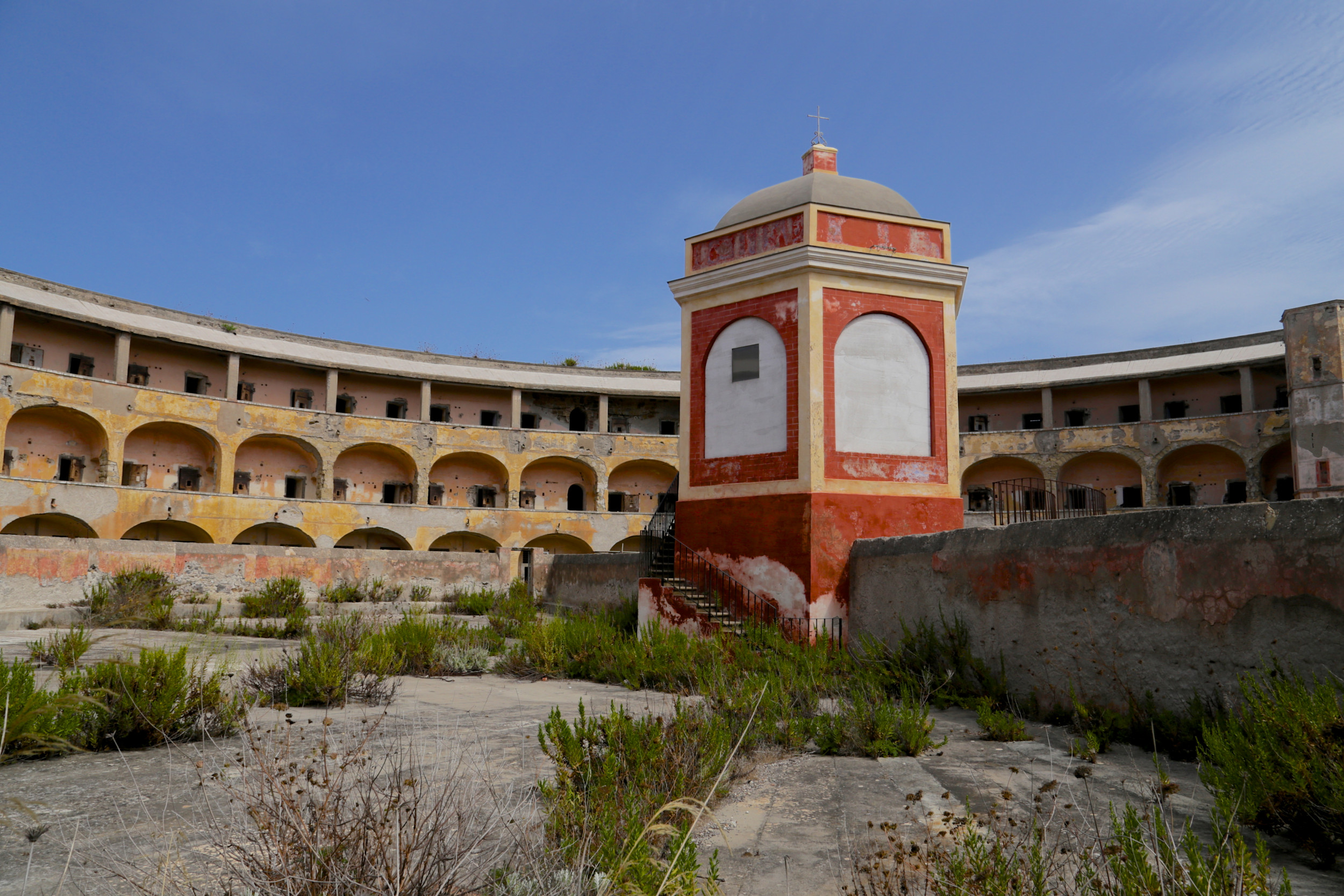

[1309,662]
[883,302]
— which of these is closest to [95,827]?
[1309,662]

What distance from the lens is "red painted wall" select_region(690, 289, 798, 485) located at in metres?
12.6

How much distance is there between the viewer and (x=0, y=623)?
12.7 metres

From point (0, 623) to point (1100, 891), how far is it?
15401mm

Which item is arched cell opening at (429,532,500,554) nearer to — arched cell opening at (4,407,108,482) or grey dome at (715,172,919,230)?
arched cell opening at (4,407,108,482)

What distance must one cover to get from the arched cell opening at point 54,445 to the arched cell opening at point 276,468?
5.00 meters

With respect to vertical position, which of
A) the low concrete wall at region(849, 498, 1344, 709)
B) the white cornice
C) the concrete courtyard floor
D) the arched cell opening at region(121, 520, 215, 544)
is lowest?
the concrete courtyard floor

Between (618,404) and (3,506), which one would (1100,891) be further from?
(618,404)

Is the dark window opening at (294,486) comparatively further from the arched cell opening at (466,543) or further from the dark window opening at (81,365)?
the dark window opening at (81,365)

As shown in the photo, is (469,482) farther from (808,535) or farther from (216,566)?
(808,535)

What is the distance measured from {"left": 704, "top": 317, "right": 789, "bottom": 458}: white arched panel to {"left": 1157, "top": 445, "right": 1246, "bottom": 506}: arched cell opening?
1170 inches

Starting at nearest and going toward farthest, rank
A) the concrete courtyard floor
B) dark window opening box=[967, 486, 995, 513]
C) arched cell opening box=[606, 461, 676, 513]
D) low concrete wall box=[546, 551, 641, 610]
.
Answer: the concrete courtyard floor → low concrete wall box=[546, 551, 641, 610] → dark window opening box=[967, 486, 995, 513] → arched cell opening box=[606, 461, 676, 513]

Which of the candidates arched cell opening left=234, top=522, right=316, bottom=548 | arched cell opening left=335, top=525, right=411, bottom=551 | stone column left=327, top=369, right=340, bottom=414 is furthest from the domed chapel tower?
stone column left=327, top=369, right=340, bottom=414

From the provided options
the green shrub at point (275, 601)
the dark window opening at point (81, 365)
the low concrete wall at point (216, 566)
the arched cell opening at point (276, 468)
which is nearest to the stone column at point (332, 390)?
the arched cell opening at point (276, 468)

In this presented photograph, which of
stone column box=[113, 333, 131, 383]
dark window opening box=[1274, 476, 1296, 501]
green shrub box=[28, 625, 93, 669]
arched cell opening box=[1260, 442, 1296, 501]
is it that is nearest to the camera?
green shrub box=[28, 625, 93, 669]
